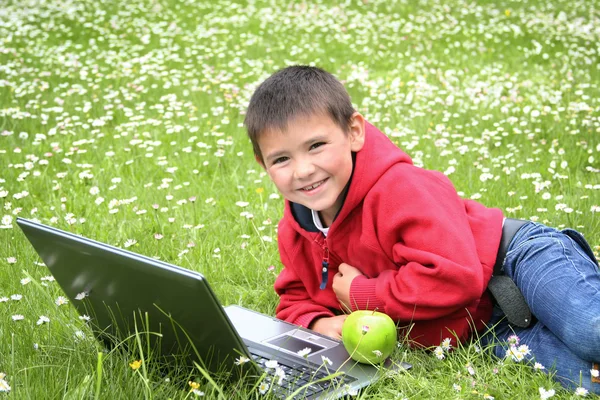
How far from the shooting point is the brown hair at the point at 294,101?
264cm

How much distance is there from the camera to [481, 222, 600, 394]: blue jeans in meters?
2.46

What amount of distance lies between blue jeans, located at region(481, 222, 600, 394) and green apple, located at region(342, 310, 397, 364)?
0.39 m

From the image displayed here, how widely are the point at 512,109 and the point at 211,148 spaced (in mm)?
2223

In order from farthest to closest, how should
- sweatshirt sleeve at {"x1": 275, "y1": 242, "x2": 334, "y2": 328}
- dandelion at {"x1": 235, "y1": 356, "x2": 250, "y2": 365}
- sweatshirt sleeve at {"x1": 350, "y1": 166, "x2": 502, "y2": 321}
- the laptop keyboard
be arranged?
sweatshirt sleeve at {"x1": 275, "y1": 242, "x2": 334, "y2": 328}, sweatshirt sleeve at {"x1": 350, "y1": 166, "x2": 502, "y2": 321}, the laptop keyboard, dandelion at {"x1": 235, "y1": 356, "x2": 250, "y2": 365}

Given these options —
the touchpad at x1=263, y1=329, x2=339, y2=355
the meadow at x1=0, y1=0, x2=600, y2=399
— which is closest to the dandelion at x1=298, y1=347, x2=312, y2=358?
the touchpad at x1=263, y1=329, x2=339, y2=355

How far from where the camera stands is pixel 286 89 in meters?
2.72

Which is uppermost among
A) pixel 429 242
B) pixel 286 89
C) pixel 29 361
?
pixel 286 89

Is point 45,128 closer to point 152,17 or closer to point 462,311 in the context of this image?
point 462,311

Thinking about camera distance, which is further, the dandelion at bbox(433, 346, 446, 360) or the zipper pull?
the zipper pull

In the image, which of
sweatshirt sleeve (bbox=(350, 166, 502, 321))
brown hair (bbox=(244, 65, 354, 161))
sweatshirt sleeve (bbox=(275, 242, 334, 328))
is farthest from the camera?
sweatshirt sleeve (bbox=(275, 242, 334, 328))

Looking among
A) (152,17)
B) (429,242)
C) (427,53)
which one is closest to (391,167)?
(429,242)

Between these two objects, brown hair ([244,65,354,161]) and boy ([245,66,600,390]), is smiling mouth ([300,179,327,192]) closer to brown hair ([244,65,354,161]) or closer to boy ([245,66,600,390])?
boy ([245,66,600,390])

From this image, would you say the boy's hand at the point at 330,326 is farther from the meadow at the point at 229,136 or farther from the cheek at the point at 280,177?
the cheek at the point at 280,177

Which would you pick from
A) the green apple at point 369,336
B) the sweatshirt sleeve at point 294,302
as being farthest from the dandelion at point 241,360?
the sweatshirt sleeve at point 294,302
